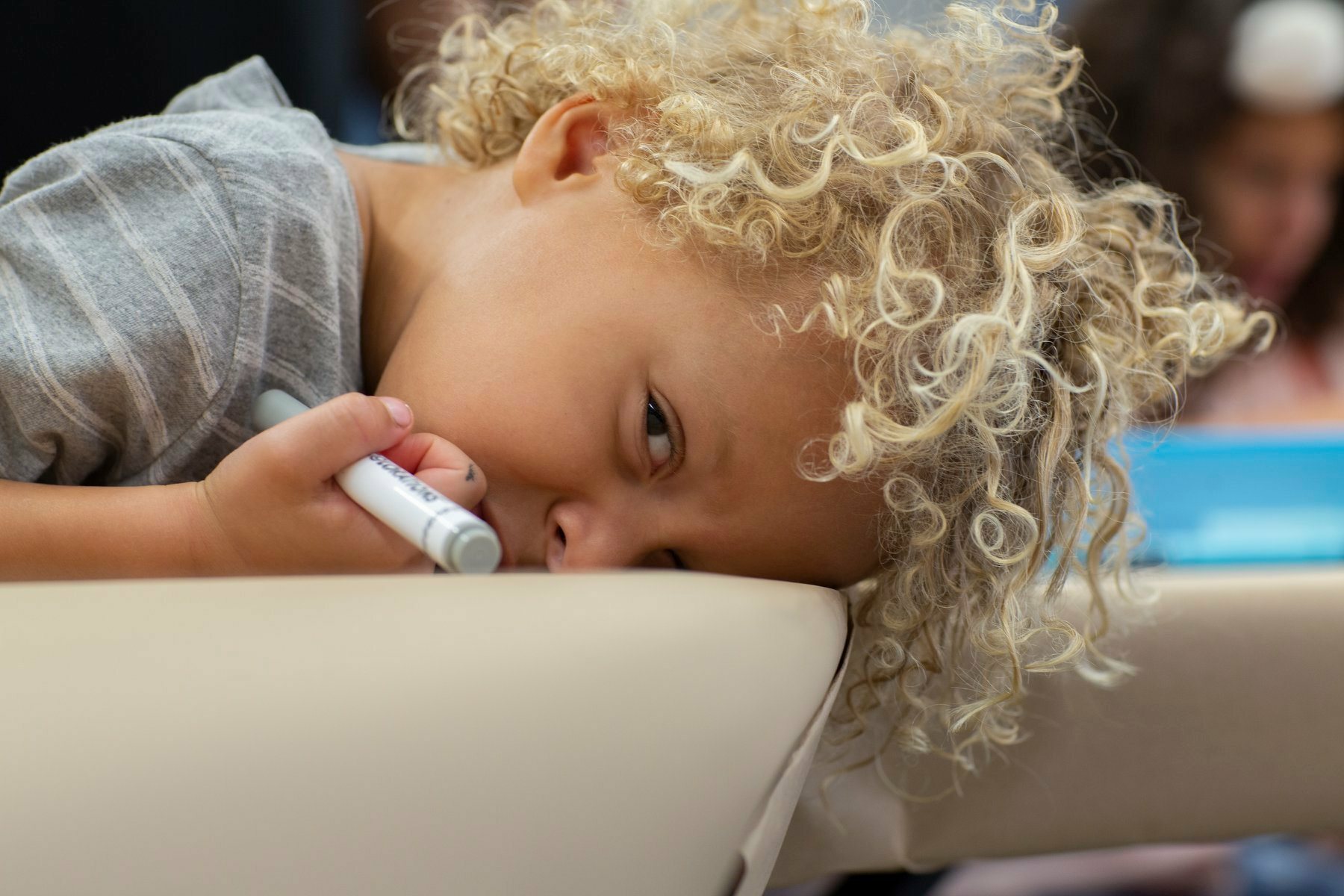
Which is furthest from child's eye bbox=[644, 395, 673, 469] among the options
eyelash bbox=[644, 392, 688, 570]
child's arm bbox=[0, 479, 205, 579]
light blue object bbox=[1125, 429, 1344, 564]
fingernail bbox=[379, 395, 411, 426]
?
light blue object bbox=[1125, 429, 1344, 564]

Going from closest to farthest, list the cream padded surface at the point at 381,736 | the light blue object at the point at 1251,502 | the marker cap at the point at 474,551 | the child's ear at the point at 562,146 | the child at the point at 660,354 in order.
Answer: the cream padded surface at the point at 381,736 < the marker cap at the point at 474,551 < the child at the point at 660,354 < the child's ear at the point at 562,146 < the light blue object at the point at 1251,502

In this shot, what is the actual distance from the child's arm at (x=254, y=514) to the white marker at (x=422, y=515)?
1 centimetres

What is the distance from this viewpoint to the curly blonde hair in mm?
585

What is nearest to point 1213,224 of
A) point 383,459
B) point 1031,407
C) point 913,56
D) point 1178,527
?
point 1178,527

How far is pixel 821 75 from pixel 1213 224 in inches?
42.5

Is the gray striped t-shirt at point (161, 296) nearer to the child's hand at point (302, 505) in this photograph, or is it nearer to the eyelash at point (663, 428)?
the child's hand at point (302, 505)

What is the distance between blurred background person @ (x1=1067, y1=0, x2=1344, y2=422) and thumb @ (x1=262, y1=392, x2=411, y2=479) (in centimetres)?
128

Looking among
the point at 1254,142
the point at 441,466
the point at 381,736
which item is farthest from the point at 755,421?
the point at 1254,142

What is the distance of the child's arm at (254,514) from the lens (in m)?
0.52

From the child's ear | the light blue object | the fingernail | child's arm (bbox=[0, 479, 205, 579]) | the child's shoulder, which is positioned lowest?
the light blue object

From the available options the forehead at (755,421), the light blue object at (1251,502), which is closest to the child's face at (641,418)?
the forehead at (755,421)

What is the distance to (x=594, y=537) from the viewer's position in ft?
1.94

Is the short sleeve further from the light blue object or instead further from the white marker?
the light blue object

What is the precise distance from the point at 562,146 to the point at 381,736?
0.45m
